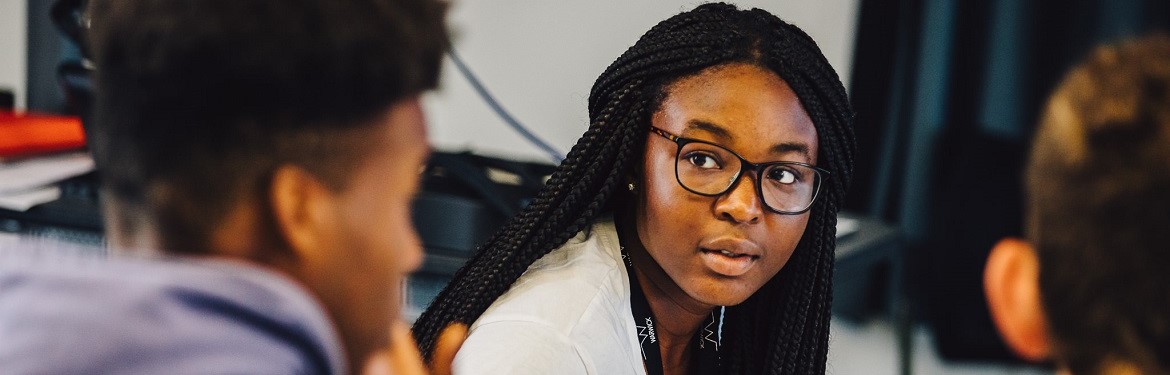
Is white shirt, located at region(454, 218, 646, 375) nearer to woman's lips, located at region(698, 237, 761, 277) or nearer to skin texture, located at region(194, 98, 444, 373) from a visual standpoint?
woman's lips, located at region(698, 237, 761, 277)

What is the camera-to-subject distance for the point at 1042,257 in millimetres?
656

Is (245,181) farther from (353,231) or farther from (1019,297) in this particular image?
(1019,297)

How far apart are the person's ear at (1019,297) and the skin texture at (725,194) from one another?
0.65m

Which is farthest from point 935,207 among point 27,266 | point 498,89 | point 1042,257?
point 27,266

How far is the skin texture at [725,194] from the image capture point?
4.58ft

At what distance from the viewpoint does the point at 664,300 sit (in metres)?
1.53

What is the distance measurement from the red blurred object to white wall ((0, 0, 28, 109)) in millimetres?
1176

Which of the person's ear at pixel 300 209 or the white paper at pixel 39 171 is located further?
the white paper at pixel 39 171

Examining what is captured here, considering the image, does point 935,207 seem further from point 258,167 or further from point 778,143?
point 258,167

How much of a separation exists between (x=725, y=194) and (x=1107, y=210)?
804 millimetres

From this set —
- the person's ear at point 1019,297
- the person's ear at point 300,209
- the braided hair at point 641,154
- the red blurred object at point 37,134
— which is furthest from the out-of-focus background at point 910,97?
the person's ear at point 300,209

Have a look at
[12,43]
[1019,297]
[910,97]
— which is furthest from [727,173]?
[12,43]

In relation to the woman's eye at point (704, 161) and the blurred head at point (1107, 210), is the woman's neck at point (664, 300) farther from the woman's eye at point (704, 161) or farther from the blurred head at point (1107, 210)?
the blurred head at point (1107, 210)

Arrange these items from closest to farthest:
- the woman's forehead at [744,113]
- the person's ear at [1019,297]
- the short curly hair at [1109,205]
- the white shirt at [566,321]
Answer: the short curly hair at [1109,205] < the person's ear at [1019,297] < the white shirt at [566,321] < the woman's forehead at [744,113]
